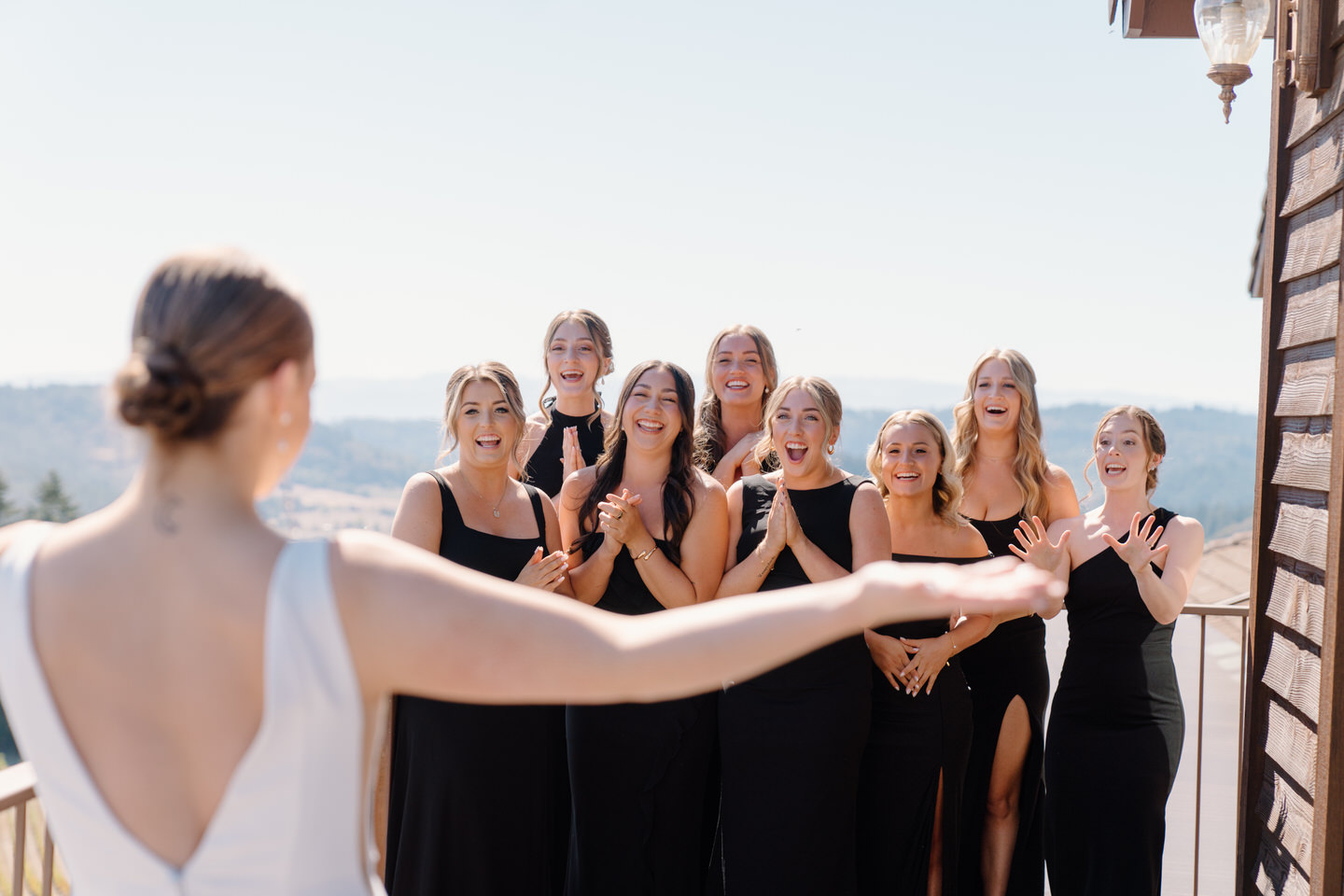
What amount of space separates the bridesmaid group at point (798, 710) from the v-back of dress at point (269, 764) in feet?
6.72

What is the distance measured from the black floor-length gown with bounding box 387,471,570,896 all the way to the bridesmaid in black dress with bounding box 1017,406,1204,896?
1.70 meters

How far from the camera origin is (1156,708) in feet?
10.6

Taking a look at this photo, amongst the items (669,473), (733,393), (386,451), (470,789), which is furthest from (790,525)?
(386,451)

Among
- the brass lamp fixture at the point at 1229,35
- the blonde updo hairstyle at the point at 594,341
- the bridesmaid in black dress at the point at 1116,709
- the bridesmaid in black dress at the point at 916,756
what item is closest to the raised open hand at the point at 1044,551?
the bridesmaid in black dress at the point at 1116,709

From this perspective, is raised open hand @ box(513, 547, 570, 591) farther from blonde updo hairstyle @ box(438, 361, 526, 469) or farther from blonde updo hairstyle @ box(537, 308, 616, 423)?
blonde updo hairstyle @ box(537, 308, 616, 423)

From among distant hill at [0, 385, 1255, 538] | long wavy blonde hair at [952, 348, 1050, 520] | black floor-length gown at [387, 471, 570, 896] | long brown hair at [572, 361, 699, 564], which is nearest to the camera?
black floor-length gown at [387, 471, 570, 896]

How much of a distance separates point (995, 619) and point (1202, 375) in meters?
143

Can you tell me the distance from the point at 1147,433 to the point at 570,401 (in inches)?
86.1

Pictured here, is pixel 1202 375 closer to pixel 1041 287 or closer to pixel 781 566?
pixel 1041 287

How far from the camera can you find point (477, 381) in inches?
133

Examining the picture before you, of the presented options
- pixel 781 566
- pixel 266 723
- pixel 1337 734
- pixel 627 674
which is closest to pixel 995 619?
pixel 781 566

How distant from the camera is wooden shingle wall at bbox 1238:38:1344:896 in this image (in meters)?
2.44

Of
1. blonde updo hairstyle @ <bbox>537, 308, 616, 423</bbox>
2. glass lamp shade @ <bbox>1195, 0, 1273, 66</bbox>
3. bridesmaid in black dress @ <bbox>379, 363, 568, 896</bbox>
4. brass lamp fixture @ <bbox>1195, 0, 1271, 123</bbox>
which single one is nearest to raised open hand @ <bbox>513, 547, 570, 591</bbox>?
bridesmaid in black dress @ <bbox>379, 363, 568, 896</bbox>

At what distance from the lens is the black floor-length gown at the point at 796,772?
309cm
